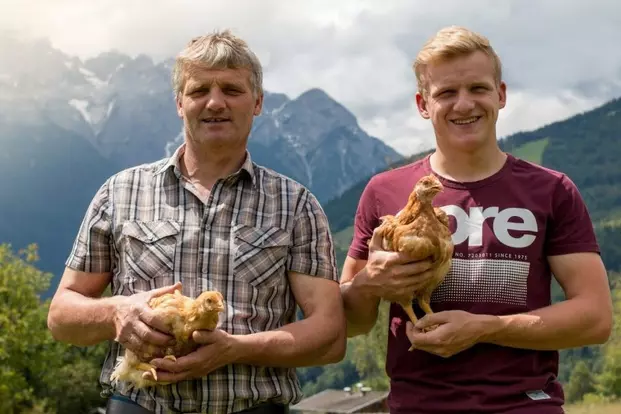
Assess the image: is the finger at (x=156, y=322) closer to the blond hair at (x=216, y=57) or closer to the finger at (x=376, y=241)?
the finger at (x=376, y=241)

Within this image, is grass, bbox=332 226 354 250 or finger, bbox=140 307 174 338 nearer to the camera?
finger, bbox=140 307 174 338

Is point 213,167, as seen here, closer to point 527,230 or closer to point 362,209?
point 362,209

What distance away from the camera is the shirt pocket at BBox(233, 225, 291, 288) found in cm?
411

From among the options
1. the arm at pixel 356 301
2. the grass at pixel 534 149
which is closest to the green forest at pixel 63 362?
the arm at pixel 356 301

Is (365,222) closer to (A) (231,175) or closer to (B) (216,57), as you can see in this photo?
(A) (231,175)

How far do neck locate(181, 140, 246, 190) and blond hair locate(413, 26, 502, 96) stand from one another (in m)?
1.14

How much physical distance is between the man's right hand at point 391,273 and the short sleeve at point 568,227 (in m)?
0.75

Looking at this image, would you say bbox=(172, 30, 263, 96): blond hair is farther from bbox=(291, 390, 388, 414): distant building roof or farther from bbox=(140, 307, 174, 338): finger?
bbox=(291, 390, 388, 414): distant building roof

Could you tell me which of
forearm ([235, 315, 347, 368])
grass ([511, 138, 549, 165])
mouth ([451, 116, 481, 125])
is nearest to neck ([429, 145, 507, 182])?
mouth ([451, 116, 481, 125])

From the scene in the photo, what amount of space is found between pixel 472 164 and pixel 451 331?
96cm

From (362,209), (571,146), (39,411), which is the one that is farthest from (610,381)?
(571,146)

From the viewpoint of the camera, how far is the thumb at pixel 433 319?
11.9 feet

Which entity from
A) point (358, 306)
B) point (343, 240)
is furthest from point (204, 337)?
point (343, 240)

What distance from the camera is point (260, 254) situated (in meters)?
4.14
